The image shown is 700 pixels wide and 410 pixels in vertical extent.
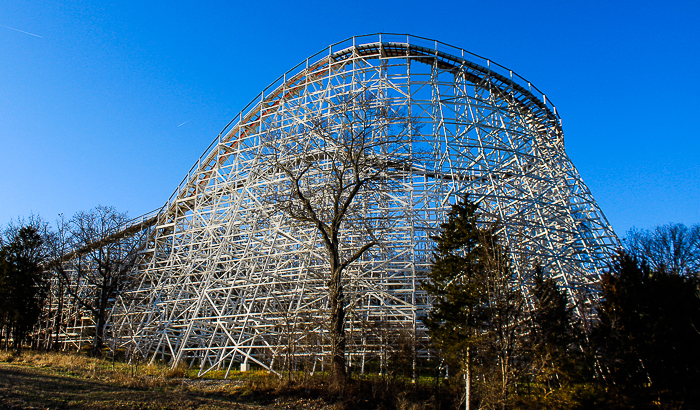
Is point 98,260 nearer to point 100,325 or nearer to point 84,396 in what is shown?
point 100,325

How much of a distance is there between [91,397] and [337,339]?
5.76 meters

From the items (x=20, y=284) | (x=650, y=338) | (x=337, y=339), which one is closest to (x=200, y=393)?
(x=337, y=339)

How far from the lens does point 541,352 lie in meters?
10.1

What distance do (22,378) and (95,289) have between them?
617 inches

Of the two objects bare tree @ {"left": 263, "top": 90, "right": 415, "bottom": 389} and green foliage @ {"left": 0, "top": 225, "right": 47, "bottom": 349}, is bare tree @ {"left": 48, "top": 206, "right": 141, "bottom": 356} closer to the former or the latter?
green foliage @ {"left": 0, "top": 225, "right": 47, "bottom": 349}

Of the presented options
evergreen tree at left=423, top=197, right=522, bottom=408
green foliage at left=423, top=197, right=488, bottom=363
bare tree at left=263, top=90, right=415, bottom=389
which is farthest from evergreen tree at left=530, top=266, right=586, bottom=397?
bare tree at left=263, top=90, right=415, bottom=389

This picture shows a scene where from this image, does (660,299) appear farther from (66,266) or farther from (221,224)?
(66,266)

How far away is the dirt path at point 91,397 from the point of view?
8820mm

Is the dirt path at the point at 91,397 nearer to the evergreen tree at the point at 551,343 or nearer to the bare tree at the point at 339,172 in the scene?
the bare tree at the point at 339,172

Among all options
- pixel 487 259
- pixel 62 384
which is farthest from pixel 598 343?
pixel 62 384

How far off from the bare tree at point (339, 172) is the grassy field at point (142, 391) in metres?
1.81

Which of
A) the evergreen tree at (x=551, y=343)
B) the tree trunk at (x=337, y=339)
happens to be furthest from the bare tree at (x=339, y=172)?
the evergreen tree at (x=551, y=343)

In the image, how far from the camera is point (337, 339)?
37.5 feet

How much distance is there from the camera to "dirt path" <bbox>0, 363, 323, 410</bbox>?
8.82 meters
